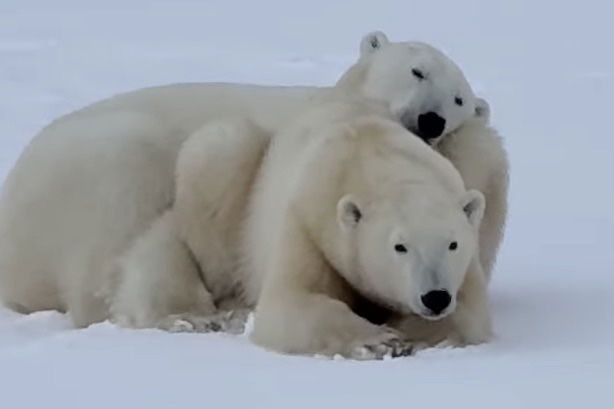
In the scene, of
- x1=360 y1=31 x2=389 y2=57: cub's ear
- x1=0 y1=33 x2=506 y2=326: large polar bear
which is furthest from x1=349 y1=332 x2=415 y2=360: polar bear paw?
x1=360 y1=31 x2=389 y2=57: cub's ear

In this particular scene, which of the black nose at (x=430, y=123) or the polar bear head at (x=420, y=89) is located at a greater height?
the polar bear head at (x=420, y=89)

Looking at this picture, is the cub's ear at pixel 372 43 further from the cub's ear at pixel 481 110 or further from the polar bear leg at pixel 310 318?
the polar bear leg at pixel 310 318

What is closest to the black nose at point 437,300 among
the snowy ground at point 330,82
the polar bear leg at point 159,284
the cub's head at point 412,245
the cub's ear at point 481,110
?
the cub's head at point 412,245

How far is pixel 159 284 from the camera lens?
5.23 meters

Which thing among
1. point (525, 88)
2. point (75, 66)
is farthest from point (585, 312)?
point (75, 66)

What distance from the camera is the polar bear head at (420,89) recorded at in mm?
5355

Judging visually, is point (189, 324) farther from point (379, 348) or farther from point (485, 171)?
point (485, 171)

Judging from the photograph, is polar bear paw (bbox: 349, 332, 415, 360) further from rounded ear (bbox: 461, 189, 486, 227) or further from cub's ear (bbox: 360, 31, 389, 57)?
cub's ear (bbox: 360, 31, 389, 57)

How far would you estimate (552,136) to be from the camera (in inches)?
411

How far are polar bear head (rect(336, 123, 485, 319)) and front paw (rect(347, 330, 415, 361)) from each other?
10 centimetres

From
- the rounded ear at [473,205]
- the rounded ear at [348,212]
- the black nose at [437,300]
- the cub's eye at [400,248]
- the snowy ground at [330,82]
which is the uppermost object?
the rounded ear at [473,205]

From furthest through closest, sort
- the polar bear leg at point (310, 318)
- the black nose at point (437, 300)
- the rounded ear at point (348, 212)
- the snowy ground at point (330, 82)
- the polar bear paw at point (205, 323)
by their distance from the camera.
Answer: the polar bear paw at point (205, 323), the rounded ear at point (348, 212), the polar bear leg at point (310, 318), the black nose at point (437, 300), the snowy ground at point (330, 82)

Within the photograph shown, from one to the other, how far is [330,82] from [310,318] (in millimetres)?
9011

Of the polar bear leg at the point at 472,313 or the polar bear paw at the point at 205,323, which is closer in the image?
the polar bear leg at the point at 472,313
